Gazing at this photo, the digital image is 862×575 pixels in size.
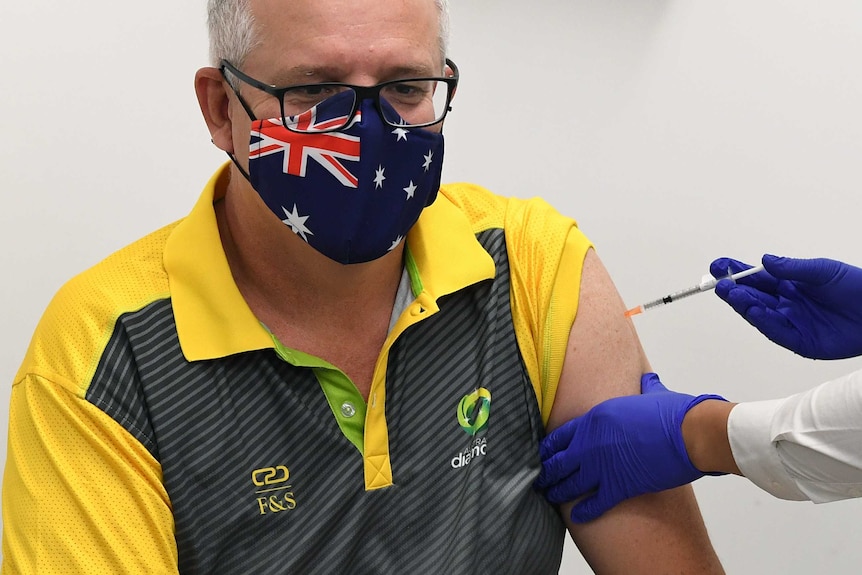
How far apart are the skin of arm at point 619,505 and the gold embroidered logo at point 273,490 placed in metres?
0.45

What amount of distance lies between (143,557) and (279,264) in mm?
469

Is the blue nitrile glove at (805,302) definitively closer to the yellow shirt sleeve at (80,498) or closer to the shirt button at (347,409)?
the shirt button at (347,409)

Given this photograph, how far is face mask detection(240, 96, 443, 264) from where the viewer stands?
1368 millimetres

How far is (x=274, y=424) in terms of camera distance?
4.87 ft

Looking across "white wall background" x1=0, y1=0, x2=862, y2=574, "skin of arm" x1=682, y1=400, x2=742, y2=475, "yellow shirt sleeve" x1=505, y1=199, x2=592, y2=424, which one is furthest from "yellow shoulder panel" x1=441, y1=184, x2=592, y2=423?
"white wall background" x1=0, y1=0, x2=862, y2=574

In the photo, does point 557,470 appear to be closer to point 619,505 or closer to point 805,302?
point 619,505

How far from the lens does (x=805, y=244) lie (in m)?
2.30

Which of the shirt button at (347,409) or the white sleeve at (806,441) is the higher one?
the shirt button at (347,409)

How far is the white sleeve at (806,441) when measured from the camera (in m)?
1.31

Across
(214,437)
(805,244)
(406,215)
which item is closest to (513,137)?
(805,244)

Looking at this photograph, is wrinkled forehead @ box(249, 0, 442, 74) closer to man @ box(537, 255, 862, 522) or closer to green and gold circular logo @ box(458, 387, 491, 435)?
green and gold circular logo @ box(458, 387, 491, 435)

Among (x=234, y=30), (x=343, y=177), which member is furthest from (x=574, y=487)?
(x=234, y=30)

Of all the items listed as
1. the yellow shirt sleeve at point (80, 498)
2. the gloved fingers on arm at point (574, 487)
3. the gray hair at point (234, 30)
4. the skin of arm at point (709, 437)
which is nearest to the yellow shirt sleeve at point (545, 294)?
the gloved fingers on arm at point (574, 487)

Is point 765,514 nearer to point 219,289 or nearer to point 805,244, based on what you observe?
point 805,244
